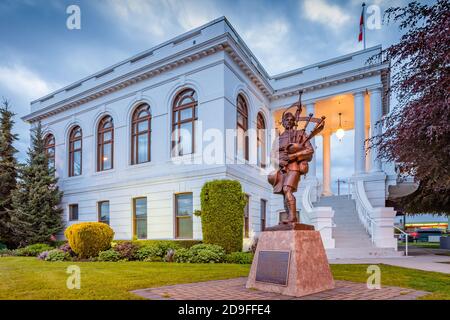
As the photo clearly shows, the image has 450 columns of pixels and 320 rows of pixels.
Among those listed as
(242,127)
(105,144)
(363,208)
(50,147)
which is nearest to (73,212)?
(105,144)

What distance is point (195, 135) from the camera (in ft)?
55.9

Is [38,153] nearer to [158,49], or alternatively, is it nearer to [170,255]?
[158,49]

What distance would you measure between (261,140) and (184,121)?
573cm

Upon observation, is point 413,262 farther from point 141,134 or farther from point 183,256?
point 141,134

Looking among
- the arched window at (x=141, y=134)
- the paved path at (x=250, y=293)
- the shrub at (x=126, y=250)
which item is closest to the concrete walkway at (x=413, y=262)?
the paved path at (x=250, y=293)

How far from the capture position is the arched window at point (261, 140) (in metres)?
20.8

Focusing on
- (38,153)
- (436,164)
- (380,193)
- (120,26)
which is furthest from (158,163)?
(436,164)

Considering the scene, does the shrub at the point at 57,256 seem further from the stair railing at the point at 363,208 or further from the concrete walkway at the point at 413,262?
the stair railing at the point at 363,208

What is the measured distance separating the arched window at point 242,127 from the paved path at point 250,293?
11.0 metres

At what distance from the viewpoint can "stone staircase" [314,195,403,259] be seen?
557 inches

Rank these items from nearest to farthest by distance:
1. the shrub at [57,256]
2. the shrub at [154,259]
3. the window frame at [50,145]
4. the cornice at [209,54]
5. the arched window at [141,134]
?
the shrub at [154,259] → the shrub at [57,256] → the cornice at [209,54] → the arched window at [141,134] → the window frame at [50,145]

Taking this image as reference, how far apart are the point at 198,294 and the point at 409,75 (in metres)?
7.02

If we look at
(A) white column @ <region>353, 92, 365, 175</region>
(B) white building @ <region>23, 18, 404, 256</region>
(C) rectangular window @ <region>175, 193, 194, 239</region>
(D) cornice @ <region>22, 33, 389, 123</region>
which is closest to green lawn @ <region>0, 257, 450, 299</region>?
(B) white building @ <region>23, 18, 404, 256</region>

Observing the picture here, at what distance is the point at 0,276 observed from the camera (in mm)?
9312
